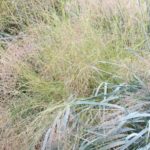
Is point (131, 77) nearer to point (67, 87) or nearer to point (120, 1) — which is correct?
point (67, 87)

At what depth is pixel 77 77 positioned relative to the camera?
2020 mm

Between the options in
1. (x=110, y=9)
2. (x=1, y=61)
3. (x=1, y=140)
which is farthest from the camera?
(x=110, y=9)

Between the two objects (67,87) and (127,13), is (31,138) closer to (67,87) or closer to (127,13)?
(67,87)

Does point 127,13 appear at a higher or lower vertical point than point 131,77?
higher

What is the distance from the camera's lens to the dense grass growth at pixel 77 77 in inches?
69.2

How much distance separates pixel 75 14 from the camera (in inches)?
92.3

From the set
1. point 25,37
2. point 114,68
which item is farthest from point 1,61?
point 114,68

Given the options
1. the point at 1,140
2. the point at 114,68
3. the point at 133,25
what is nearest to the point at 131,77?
the point at 114,68

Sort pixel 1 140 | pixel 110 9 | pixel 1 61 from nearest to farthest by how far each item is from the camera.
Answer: pixel 1 140 < pixel 1 61 < pixel 110 9

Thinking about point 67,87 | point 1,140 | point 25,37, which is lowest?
point 1,140

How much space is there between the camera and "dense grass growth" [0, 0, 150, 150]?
176 centimetres

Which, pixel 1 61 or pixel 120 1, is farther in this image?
pixel 120 1

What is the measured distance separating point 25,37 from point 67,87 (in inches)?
14.6

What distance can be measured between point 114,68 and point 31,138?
46 centimetres
